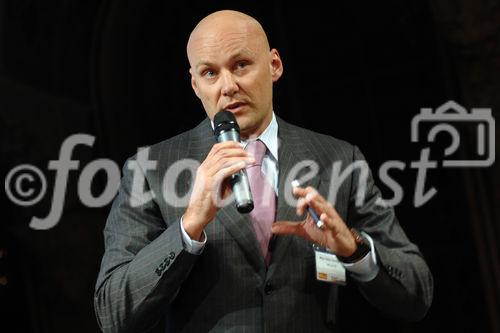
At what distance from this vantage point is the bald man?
174 cm

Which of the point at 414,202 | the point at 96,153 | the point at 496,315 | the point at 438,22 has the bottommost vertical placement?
the point at 496,315

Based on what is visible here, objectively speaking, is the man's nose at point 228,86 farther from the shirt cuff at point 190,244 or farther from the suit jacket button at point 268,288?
the suit jacket button at point 268,288

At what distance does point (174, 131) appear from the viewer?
3.47 meters

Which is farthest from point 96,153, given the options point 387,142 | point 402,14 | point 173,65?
point 402,14

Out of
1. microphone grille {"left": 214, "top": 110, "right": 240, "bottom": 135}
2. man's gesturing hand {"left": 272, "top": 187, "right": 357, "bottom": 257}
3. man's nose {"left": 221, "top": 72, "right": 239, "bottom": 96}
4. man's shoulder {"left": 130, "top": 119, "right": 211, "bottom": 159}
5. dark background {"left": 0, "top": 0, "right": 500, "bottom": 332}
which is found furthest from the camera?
dark background {"left": 0, "top": 0, "right": 500, "bottom": 332}

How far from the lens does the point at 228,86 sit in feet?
6.25

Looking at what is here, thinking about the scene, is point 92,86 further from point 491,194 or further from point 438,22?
point 491,194

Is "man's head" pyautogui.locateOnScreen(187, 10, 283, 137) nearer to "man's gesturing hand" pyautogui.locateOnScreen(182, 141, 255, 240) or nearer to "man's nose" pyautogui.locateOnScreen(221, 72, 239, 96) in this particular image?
"man's nose" pyautogui.locateOnScreen(221, 72, 239, 96)

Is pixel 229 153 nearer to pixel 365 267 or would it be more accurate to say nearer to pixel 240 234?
pixel 240 234

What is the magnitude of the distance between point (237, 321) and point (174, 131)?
1756 mm

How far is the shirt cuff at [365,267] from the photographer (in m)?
1.83

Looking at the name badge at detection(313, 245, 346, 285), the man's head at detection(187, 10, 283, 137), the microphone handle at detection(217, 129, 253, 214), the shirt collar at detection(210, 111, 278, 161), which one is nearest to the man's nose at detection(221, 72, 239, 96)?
the man's head at detection(187, 10, 283, 137)

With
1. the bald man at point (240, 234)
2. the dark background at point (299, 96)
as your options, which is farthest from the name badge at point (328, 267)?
the dark background at point (299, 96)

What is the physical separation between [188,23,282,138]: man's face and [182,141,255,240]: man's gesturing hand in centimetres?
27
